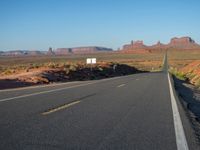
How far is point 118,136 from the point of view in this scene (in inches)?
292

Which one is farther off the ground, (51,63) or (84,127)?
(84,127)

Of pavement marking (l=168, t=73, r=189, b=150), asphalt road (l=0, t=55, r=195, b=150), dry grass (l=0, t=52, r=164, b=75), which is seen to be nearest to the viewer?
asphalt road (l=0, t=55, r=195, b=150)

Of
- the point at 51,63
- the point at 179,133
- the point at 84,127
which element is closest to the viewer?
the point at 179,133

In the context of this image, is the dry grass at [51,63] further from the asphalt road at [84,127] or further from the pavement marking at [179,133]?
the pavement marking at [179,133]

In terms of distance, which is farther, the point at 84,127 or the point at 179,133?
the point at 84,127

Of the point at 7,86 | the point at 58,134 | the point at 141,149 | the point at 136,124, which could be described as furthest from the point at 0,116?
the point at 7,86

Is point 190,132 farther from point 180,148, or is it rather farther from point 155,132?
point 180,148

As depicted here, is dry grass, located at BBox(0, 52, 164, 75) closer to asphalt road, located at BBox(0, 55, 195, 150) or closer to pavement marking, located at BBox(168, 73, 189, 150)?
asphalt road, located at BBox(0, 55, 195, 150)

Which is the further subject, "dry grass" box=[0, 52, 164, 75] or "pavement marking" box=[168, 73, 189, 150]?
"dry grass" box=[0, 52, 164, 75]

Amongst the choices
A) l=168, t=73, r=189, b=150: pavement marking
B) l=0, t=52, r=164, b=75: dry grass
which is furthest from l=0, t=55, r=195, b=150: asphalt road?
l=0, t=52, r=164, b=75: dry grass

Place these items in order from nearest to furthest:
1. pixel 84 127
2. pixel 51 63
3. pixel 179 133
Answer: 1. pixel 179 133
2. pixel 84 127
3. pixel 51 63

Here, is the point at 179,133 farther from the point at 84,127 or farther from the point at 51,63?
the point at 51,63

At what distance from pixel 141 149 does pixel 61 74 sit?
106 ft

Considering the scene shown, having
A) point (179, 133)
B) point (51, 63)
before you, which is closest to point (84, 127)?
point (179, 133)
